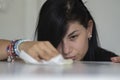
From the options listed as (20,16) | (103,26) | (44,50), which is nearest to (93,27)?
(103,26)

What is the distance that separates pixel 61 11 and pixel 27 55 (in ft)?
2.34

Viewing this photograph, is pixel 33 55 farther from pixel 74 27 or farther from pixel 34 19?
pixel 34 19

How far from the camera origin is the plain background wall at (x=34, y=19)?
1.73 meters

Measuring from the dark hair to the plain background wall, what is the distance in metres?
0.32

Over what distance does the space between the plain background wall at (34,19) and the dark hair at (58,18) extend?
32 cm

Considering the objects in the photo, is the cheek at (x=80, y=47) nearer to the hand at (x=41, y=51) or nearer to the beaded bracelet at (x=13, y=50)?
the beaded bracelet at (x=13, y=50)

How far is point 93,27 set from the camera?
1545 millimetres

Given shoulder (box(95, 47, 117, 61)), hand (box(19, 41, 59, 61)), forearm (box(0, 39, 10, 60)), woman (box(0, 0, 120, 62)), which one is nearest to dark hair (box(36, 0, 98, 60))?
woman (box(0, 0, 120, 62))

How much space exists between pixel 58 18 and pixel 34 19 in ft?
1.46

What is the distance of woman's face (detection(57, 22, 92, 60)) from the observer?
1.28 metres

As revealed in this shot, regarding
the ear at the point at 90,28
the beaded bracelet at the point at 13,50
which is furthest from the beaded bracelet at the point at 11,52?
the ear at the point at 90,28

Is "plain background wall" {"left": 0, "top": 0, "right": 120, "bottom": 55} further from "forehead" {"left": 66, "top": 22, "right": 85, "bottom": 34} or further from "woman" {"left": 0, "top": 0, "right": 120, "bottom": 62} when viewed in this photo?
"forehead" {"left": 66, "top": 22, "right": 85, "bottom": 34}

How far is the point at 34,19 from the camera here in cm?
172

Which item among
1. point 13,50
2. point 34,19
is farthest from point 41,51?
point 34,19
